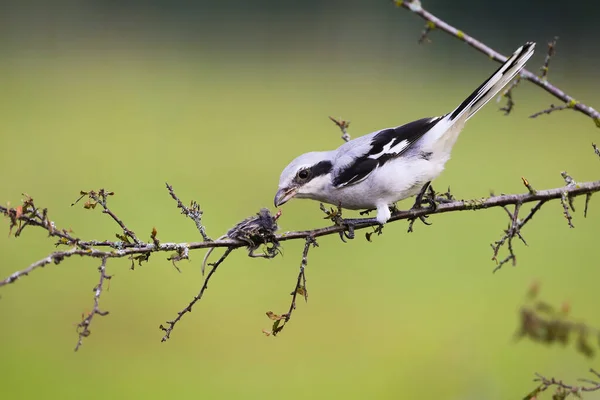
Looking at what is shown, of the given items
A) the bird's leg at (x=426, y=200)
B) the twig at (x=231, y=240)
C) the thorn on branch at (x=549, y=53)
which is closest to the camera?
the twig at (x=231, y=240)

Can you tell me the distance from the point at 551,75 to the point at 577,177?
596cm

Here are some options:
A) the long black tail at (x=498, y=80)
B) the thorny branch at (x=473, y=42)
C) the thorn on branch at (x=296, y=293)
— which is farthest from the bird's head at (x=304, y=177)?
the thorny branch at (x=473, y=42)

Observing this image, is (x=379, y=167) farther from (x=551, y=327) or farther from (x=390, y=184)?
(x=551, y=327)

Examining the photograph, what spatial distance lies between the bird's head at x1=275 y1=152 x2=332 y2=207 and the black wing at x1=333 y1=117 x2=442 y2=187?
73 millimetres

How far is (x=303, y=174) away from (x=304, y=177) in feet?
0.06

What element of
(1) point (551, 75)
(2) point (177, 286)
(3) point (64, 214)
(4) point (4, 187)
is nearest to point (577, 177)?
(1) point (551, 75)

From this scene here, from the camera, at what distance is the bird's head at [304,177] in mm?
3266

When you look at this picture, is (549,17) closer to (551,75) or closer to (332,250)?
(551,75)

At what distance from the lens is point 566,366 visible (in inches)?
166

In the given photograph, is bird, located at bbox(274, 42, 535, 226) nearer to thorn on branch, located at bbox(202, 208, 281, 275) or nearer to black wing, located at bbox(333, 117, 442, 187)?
black wing, located at bbox(333, 117, 442, 187)

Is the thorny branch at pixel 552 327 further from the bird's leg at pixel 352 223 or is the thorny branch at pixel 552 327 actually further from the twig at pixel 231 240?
the bird's leg at pixel 352 223

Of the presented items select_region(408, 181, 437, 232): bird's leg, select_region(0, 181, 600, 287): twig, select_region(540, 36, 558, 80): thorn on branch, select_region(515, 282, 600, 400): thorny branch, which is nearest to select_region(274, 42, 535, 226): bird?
select_region(408, 181, 437, 232): bird's leg

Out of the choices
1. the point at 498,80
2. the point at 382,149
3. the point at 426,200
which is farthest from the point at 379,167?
the point at 498,80

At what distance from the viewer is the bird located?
3260mm
